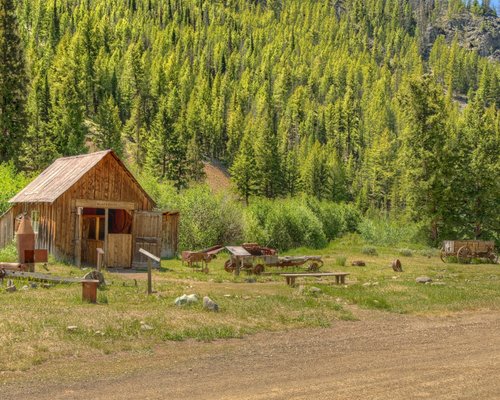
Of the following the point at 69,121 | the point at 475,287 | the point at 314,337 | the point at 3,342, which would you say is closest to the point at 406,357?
the point at 314,337

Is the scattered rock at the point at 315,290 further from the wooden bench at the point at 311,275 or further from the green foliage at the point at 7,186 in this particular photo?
the green foliage at the point at 7,186

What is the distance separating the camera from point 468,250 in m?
38.3

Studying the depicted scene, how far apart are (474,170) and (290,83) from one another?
105 meters

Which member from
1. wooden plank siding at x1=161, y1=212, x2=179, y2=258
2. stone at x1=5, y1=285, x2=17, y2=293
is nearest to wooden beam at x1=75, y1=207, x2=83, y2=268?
wooden plank siding at x1=161, y1=212, x2=179, y2=258

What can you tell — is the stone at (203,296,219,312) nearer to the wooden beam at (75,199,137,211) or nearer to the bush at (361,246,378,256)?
the wooden beam at (75,199,137,211)

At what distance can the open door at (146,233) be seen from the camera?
30766 millimetres

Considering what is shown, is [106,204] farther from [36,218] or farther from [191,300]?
[191,300]

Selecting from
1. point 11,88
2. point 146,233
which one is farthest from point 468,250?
point 11,88

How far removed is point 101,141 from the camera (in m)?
81.5

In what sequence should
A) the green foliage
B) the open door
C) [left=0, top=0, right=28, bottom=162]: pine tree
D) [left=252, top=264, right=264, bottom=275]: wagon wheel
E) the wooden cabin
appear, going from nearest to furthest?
[left=252, top=264, right=264, bottom=275]: wagon wheel, the wooden cabin, the open door, the green foliage, [left=0, top=0, right=28, bottom=162]: pine tree

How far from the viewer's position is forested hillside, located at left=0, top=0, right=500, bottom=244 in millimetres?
52656

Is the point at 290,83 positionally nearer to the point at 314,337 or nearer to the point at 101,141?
the point at 101,141

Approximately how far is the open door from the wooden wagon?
1978cm

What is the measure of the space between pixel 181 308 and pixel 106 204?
15.8 metres
